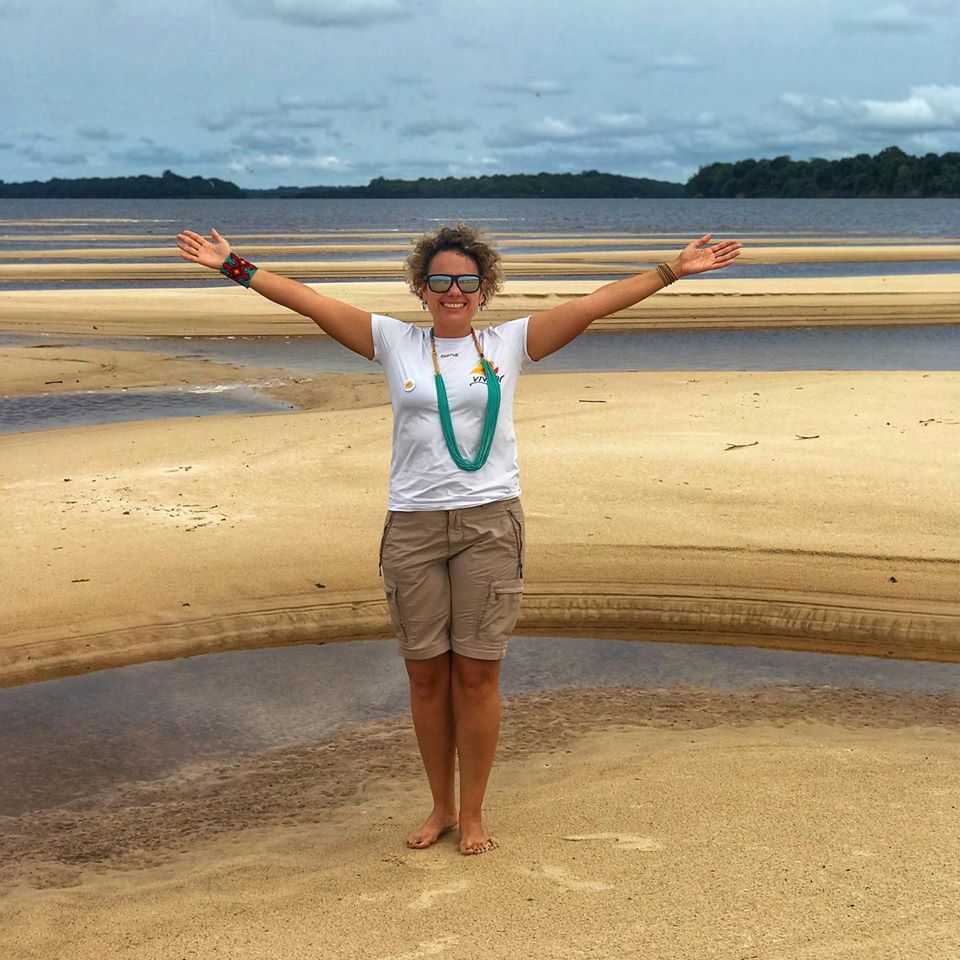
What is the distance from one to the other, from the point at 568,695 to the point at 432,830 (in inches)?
77.1

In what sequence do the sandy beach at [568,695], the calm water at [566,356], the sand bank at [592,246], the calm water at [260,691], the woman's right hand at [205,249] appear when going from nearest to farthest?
the sandy beach at [568,695]
the woman's right hand at [205,249]
the calm water at [260,691]
the calm water at [566,356]
the sand bank at [592,246]

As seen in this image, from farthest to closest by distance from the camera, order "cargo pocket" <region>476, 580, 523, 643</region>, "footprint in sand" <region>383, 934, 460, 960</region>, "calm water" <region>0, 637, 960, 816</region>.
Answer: "calm water" <region>0, 637, 960, 816</region>
"cargo pocket" <region>476, 580, 523, 643</region>
"footprint in sand" <region>383, 934, 460, 960</region>

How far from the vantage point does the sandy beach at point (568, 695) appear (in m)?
3.95

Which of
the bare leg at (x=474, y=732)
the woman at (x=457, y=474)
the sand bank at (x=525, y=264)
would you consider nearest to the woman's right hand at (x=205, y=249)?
the woman at (x=457, y=474)

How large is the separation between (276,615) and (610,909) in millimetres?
3802

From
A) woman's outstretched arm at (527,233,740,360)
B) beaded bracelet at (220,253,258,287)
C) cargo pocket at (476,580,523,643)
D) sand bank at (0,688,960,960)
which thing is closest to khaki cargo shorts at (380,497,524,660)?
cargo pocket at (476,580,523,643)

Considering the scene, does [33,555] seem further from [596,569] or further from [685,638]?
[685,638]

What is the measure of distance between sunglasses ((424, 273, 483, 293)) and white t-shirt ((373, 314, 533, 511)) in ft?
0.52

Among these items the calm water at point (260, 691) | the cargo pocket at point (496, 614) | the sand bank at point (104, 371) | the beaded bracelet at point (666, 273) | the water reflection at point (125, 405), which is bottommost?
the calm water at point (260, 691)

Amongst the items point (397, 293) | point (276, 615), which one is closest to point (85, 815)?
point (276, 615)

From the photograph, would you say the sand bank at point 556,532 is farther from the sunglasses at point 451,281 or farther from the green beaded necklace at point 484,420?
the sunglasses at point 451,281

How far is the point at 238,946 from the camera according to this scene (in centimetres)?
384

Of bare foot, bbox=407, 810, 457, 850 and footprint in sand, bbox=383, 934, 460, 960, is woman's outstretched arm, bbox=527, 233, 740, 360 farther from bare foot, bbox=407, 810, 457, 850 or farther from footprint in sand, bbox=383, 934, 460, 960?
footprint in sand, bbox=383, 934, 460, 960

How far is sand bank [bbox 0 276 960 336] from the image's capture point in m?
24.7
